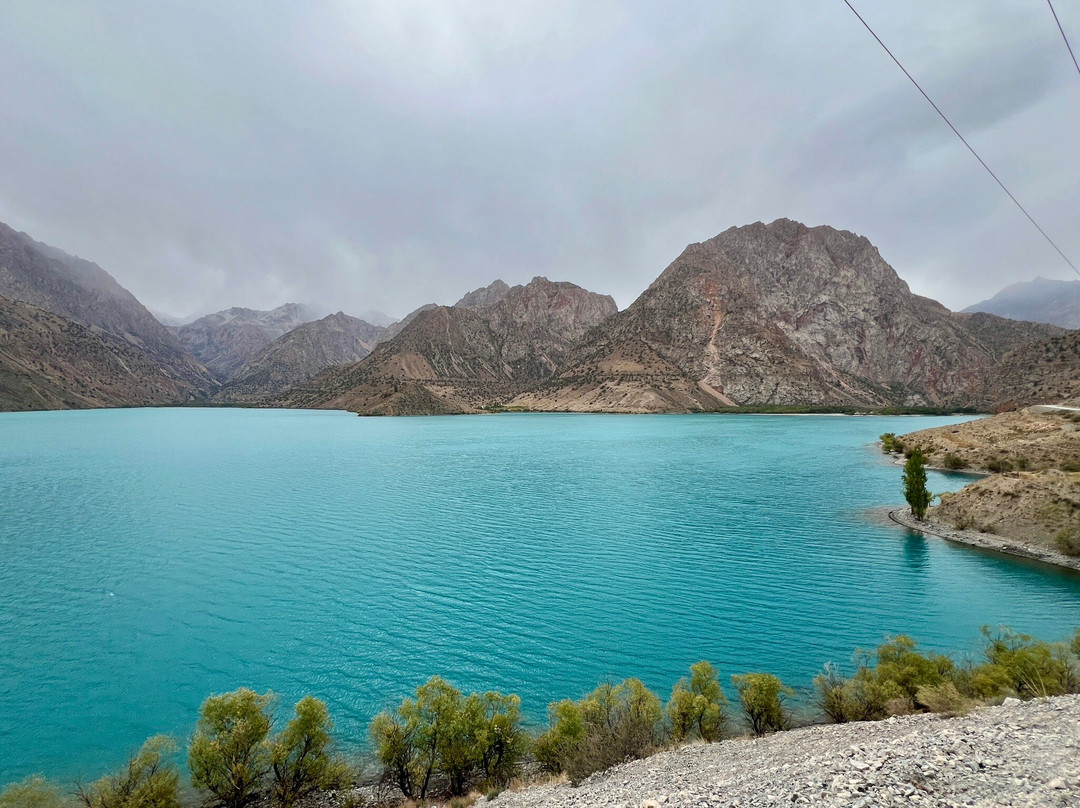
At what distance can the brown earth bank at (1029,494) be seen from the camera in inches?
1304

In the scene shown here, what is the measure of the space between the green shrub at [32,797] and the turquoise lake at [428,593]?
2.43 metres

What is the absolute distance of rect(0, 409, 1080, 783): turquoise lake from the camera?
1902 centimetres

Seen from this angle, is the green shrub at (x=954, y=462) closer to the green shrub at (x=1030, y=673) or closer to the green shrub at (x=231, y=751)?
the green shrub at (x=1030, y=673)

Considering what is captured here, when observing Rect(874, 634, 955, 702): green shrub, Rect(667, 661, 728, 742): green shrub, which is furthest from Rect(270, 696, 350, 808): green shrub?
Rect(874, 634, 955, 702): green shrub

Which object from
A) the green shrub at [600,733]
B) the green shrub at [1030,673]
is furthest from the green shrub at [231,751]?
the green shrub at [1030,673]

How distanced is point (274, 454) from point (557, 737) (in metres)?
89.8

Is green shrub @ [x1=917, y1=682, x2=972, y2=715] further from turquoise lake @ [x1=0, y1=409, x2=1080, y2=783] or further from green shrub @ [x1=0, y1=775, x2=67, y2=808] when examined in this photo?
green shrub @ [x1=0, y1=775, x2=67, y2=808]

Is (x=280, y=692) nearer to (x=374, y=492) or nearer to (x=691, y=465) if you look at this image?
(x=374, y=492)

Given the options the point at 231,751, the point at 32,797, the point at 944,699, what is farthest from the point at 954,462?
the point at 32,797

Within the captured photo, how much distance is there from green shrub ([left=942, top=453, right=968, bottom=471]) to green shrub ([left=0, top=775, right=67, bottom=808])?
3364 inches

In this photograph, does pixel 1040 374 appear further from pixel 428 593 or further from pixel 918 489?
pixel 428 593

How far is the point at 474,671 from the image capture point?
19828 mm

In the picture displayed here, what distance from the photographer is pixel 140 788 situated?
12336mm

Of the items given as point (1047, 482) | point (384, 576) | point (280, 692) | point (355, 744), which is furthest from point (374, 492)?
point (1047, 482)
